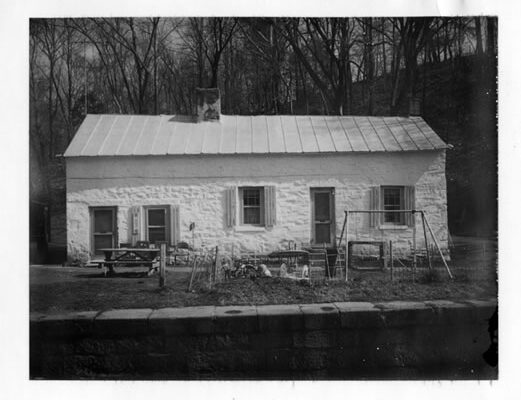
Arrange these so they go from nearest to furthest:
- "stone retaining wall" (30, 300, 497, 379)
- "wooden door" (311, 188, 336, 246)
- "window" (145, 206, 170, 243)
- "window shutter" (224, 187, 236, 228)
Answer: "stone retaining wall" (30, 300, 497, 379) → "window" (145, 206, 170, 243) → "wooden door" (311, 188, 336, 246) → "window shutter" (224, 187, 236, 228)

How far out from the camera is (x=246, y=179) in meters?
4.89

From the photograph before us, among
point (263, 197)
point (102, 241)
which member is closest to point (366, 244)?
point (263, 197)

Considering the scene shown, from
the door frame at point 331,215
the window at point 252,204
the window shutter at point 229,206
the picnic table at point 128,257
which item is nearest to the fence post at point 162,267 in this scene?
the picnic table at point 128,257

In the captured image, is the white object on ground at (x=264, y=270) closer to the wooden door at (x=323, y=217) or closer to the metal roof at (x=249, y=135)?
the wooden door at (x=323, y=217)

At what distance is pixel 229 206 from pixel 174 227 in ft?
2.22

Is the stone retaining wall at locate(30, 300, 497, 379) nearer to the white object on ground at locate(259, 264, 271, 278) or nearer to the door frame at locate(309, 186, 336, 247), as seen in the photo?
the white object on ground at locate(259, 264, 271, 278)

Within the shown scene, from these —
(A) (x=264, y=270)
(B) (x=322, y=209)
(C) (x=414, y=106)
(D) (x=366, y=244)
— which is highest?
(C) (x=414, y=106)

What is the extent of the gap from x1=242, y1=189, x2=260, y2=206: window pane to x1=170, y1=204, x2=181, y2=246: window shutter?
2.58 feet

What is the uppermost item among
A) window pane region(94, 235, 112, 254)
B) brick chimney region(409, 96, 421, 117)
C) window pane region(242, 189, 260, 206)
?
brick chimney region(409, 96, 421, 117)

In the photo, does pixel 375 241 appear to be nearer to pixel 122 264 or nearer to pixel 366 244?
pixel 366 244

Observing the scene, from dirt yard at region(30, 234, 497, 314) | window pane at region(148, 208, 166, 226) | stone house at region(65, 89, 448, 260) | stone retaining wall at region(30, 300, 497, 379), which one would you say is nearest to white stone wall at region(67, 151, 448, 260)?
stone house at region(65, 89, 448, 260)

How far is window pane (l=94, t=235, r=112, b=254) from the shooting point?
4.65m
